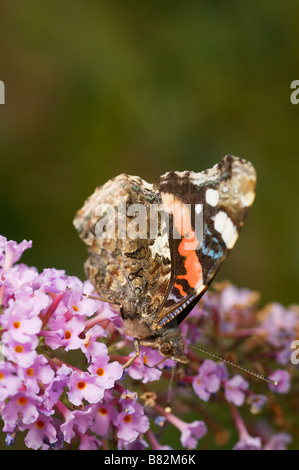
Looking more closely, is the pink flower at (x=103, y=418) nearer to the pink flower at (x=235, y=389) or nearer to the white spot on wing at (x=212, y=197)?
the pink flower at (x=235, y=389)

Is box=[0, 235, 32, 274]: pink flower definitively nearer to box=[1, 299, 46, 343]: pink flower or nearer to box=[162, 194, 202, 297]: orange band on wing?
box=[1, 299, 46, 343]: pink flower

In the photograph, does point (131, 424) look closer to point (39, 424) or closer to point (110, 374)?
point (110, 374)

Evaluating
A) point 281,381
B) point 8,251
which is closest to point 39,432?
point 8,251

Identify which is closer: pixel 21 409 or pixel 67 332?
pixel 21 409

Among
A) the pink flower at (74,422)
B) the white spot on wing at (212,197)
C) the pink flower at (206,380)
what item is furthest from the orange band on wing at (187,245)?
the pink flower at (74,422)

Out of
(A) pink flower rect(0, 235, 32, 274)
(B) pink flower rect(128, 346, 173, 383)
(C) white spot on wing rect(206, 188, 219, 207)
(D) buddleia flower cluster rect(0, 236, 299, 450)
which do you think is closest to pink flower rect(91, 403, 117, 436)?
(D) buddleia flower cluster rect(0, 236, 299, 450)
